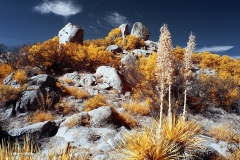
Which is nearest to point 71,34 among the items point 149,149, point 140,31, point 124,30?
point 124,30

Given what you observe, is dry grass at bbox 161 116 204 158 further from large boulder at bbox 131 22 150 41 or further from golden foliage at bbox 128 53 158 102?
large boulder at bbox 131 22 150 41

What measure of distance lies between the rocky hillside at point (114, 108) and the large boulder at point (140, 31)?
1699cm

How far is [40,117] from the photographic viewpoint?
28.3ft

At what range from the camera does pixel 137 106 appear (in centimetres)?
1105

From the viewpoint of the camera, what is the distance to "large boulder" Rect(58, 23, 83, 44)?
22.5 metres

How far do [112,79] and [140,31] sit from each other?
23.7m

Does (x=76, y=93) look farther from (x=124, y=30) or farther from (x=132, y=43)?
(x=124, y=30)

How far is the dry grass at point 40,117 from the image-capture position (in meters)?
8.56

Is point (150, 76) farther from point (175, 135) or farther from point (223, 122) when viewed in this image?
point (175, 135)

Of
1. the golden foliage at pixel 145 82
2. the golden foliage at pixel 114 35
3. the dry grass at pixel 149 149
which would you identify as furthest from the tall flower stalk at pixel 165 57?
the golden foliage at pixel 114 35

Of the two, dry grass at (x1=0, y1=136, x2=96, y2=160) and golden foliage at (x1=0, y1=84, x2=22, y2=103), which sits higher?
dry grass at (x1=0, y1=136, x2=96, y2=160)

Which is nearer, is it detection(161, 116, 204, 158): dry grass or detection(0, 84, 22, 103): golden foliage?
detection(161, 116, 204, 158): dry grass

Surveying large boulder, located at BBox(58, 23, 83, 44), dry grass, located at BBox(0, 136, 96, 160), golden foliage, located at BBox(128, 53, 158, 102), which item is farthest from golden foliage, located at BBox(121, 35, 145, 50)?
dry grass, located at BBox(0, 136, 96, 160)

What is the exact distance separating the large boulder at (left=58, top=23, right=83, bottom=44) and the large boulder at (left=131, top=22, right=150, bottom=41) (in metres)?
14.8
